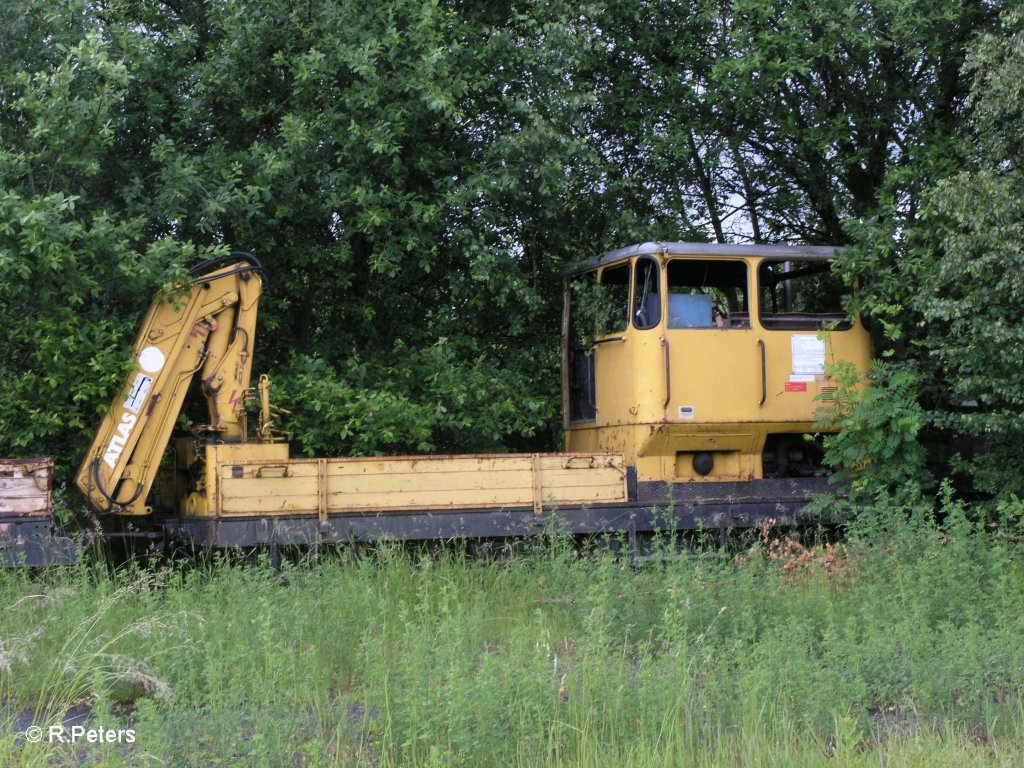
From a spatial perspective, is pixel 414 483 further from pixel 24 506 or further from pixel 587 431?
pixel 24 506

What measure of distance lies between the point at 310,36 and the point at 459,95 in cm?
177

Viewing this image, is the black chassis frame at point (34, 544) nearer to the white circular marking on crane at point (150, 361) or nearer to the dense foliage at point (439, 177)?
the dense foliage at point (439, 177)

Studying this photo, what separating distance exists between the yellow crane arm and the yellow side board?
3.18 ft

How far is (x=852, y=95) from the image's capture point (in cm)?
1348

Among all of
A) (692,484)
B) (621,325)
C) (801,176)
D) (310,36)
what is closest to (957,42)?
(801,176)

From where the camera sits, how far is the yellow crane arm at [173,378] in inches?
404

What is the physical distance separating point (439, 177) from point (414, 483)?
4.03 m

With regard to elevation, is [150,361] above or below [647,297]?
below

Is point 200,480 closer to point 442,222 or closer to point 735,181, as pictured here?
point 442,222

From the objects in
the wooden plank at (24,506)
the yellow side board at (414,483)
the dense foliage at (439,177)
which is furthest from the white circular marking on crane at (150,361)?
the wooden plank at (24,506)

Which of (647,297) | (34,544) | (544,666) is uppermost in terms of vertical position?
(647,297)

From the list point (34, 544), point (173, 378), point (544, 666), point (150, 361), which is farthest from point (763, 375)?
point (34, 544)

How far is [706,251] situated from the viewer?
37.1 ft

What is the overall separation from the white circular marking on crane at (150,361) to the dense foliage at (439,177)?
18 cm
